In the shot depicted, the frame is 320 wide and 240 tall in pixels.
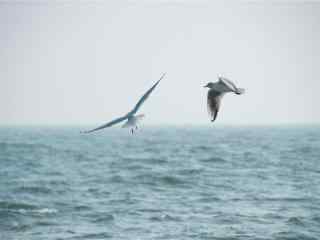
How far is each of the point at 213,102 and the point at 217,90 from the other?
68cm

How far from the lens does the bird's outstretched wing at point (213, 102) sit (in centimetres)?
575

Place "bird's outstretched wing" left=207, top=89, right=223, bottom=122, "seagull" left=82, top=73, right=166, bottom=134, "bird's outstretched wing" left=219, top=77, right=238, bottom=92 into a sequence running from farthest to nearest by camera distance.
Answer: "bird's outstretched wing" left=207, top=89, right=223, bottom=122 → "bird's outstretched wing" left=219, top=77, right=238, bottom=92 → "seagull" left=82, top=73, right=166, bottom=134

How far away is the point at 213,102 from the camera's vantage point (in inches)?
241

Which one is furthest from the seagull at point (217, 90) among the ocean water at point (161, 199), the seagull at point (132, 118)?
the ocean water at point (161, 199)

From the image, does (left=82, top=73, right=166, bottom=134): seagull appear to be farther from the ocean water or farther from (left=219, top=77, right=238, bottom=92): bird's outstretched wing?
the ocean water

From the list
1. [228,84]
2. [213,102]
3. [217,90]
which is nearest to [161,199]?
[213,102]

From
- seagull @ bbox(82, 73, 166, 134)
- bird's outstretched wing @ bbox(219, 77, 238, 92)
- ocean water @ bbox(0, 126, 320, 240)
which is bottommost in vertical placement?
ocean water @ bbox(0, 126, 320, 240)

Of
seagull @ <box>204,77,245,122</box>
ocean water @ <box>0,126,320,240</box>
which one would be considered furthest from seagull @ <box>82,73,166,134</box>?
ocean water @ <box>0,126,320,240</box>

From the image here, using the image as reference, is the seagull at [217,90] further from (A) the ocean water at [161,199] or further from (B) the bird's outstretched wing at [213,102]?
(A) the ocean water at [161,199]

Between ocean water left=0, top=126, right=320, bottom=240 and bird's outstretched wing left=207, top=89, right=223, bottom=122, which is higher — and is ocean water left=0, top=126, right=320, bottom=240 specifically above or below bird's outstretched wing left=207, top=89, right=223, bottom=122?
below

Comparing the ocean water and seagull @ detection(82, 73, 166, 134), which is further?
the ocean water

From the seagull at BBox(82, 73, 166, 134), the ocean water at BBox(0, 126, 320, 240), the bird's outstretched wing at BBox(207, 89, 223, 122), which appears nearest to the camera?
the seagull at BBox(82, 73, 166, 134)

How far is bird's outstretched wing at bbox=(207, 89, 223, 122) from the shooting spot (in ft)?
18.9

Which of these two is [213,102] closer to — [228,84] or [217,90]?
[217,90]
